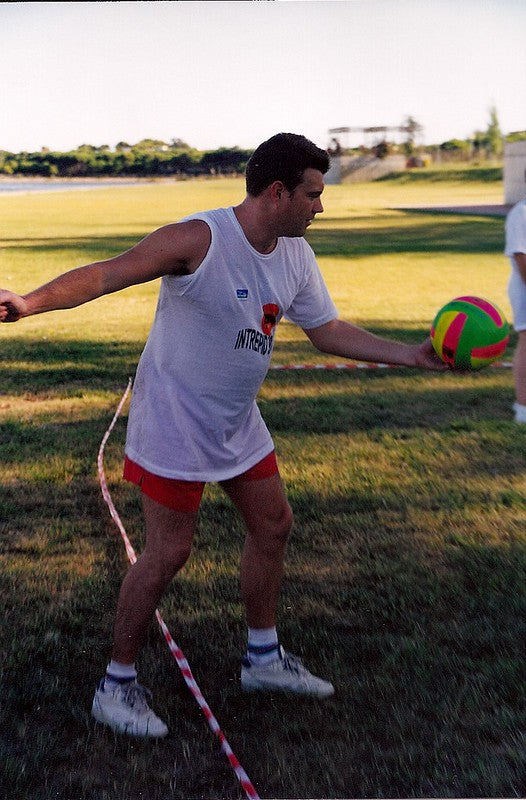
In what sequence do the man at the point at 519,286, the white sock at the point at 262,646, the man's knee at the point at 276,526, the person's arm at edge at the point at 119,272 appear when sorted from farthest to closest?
1. the man at the point at 519,286
2. the white sock at the point at 262,646
3. the man's knee at the point at 276,526
4. the person's arm at edge at the point at 119,272

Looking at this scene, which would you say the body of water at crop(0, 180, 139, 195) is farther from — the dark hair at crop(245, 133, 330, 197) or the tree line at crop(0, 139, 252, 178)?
the dark hair at crop(245, 133, 330, 197)

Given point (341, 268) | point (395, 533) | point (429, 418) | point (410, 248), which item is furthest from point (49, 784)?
point (410, 248)

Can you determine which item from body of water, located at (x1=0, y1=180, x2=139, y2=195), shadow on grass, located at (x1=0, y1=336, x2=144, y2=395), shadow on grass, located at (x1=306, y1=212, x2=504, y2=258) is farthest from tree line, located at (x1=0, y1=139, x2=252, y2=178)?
shadow on grass, located at (x1=0, y1=336, x2=144, y2=395)

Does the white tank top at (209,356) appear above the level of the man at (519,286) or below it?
above

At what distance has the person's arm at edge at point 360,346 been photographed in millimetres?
3457

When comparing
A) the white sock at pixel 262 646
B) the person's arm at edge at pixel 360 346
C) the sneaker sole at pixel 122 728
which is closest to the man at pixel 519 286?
the person's arm at edge at pixel 360 346

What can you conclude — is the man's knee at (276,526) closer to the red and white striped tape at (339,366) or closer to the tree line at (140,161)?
the red and white striped tape at (339,366)

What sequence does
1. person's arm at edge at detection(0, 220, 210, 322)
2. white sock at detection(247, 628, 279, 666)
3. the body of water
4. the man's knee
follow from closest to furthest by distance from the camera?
person's arm at edge at detection(0, 220, 210, 322), the man's knee, white sock at detection(247, 628, 279, 666), the body of water

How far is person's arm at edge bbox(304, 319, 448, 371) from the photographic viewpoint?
3457 mm

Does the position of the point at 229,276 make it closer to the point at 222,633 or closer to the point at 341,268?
the point at 222,633

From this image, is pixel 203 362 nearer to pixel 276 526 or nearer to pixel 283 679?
pixel 276 526

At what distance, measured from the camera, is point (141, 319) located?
38.9 ft

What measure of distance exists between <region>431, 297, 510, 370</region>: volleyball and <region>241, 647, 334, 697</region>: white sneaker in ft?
3.82

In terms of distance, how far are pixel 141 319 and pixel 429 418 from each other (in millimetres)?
5652
